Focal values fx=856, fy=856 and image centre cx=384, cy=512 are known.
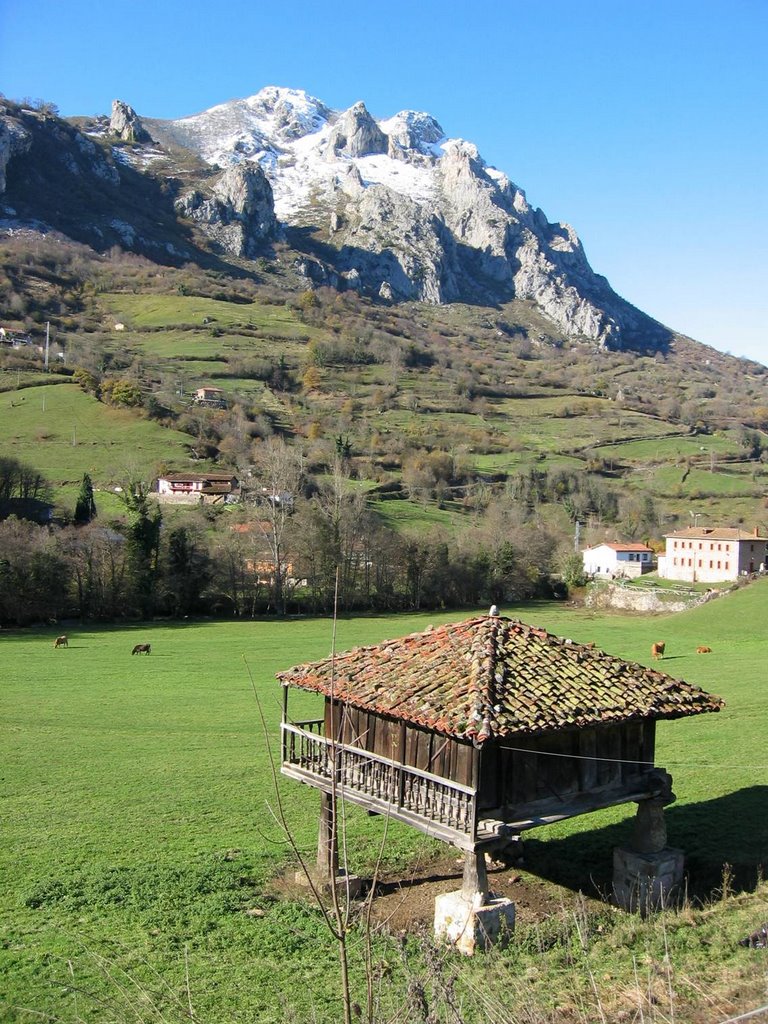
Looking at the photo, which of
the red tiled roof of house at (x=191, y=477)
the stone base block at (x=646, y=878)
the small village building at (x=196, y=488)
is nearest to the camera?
the stone base block at (x=646, y=878)

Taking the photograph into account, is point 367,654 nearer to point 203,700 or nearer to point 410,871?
point 410,871

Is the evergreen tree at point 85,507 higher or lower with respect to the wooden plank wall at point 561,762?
higher

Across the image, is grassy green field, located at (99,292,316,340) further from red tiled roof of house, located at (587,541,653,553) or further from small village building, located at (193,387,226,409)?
red tiled roof of house, located at (587,541,653,553)

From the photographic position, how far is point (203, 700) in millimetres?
33812

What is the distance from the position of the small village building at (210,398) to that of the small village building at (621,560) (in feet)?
196

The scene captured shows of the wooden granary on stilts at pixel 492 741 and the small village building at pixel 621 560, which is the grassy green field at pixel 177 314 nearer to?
the small village building at pixel 621 560

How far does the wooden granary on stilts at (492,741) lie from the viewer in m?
13.4

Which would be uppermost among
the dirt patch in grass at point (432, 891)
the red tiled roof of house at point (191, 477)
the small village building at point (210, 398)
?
the small village building at point (210, 398)

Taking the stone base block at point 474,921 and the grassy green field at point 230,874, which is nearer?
the grassy green field at point 230,874

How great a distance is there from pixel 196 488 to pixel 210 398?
34.5 meters

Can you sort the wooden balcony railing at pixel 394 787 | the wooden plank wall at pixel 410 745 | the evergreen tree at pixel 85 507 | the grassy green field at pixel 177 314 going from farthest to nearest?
the grassy green field at pixel 177 314
the evergreen tree at pixel 85 507
the wooden plank wall at pixel 410 745
the wooden balcony railing at pixel 394 787

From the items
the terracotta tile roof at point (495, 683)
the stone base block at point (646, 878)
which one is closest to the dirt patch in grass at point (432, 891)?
the stone base block at point (646, 878)

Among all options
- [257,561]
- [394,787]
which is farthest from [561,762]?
[257,561]

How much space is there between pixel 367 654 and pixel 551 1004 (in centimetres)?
770
